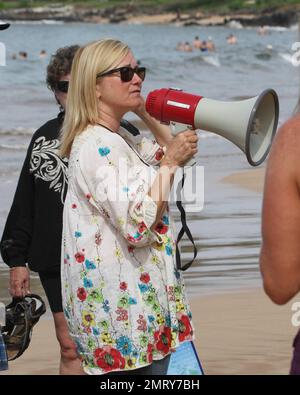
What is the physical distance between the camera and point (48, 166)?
4.90m

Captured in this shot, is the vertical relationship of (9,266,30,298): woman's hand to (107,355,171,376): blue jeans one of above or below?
below

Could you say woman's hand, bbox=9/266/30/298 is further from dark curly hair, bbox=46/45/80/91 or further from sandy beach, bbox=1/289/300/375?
sandy beach, bbox=1/289/300/375

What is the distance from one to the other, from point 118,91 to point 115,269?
0.59 m

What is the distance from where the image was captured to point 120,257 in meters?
3.78

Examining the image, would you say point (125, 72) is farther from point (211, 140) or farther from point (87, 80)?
point (211, 140)

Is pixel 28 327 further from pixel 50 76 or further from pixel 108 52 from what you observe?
pixel 108 52

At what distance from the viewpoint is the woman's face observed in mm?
3947

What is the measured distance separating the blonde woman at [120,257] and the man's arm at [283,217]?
3.14 ft

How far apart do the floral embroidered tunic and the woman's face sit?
0.51 feet

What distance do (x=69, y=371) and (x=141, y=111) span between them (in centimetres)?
123

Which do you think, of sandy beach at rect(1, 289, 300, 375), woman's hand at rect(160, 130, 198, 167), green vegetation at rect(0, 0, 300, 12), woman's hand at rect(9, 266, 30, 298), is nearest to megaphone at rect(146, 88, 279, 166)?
woman's hand at rect(160, 130, 198, 167)

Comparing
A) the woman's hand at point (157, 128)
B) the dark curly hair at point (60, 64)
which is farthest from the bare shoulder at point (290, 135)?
the dark curly hair at point (60, 64)
